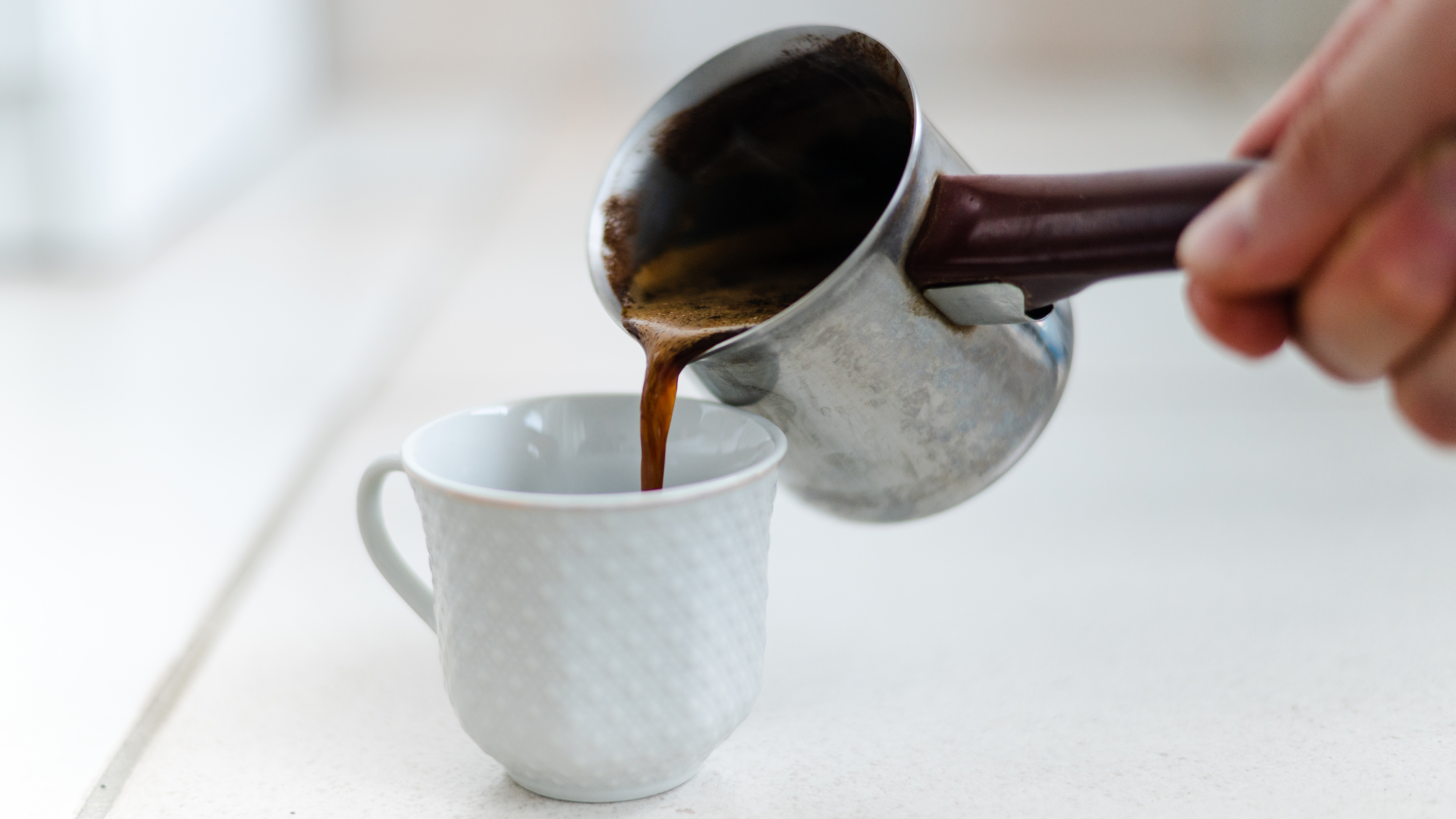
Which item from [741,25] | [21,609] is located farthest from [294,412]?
Result: [741,25]

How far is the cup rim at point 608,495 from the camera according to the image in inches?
16.8

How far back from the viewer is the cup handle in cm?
52

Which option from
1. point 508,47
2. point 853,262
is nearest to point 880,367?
point 853,262

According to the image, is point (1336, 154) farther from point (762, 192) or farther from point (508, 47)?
point (508, 47)

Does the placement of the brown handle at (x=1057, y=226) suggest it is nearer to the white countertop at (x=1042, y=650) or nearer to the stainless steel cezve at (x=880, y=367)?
the stainless steel cezve at (x=880, y=367)

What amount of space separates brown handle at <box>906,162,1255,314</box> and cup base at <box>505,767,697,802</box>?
20cm

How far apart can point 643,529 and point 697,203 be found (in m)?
0.22

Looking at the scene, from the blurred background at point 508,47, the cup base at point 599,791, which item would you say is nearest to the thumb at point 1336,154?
the cup base at point 599,791

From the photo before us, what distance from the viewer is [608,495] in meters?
0.47

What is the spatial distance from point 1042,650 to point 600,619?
0.79 ft

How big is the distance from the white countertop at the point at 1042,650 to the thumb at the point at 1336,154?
19 centimetres

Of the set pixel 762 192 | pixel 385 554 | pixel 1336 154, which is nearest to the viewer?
pixel 1336 154

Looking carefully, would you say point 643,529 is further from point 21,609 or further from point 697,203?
point 21,609

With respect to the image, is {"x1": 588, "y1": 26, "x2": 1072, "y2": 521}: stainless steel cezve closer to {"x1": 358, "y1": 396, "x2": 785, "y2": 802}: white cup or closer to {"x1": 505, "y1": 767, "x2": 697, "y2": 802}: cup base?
{"x1": 358, "y1": 396, "x2": 785, "y2": 802}: white cup
